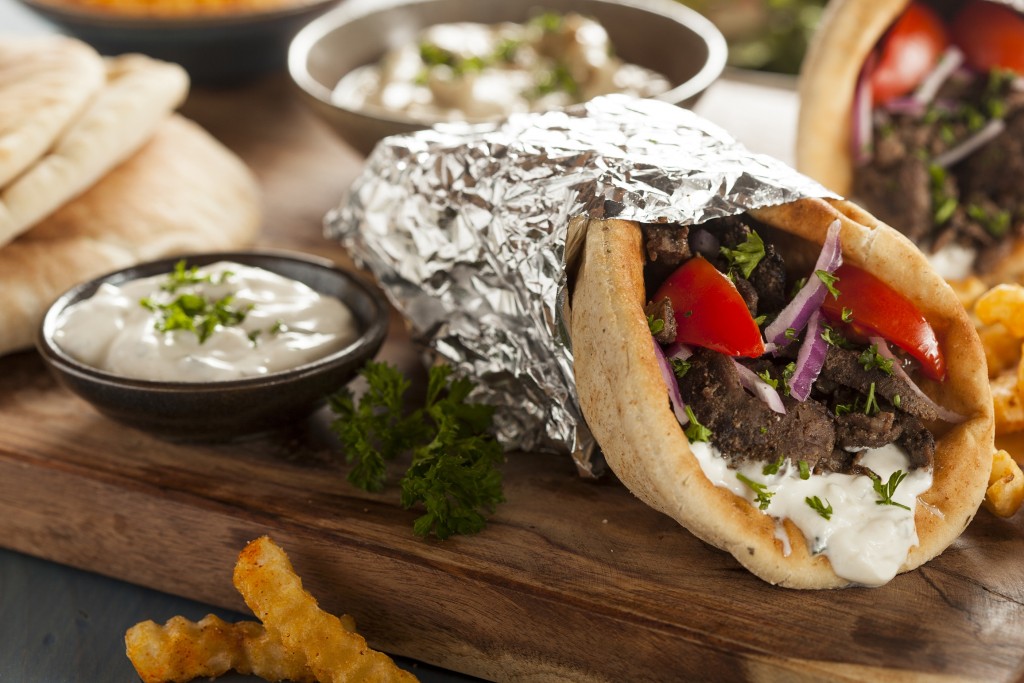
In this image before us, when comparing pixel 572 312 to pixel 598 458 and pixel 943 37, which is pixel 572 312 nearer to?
pixel 598 458

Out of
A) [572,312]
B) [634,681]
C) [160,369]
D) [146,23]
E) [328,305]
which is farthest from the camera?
[146,23]

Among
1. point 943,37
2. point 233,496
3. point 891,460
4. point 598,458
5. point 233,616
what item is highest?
point 943,37

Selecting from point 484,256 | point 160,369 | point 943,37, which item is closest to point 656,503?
point 484,256

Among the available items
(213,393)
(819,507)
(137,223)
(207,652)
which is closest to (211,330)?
(213,393)

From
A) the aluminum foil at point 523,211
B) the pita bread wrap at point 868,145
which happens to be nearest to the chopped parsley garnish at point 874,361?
the aluminum foil at point 523,211

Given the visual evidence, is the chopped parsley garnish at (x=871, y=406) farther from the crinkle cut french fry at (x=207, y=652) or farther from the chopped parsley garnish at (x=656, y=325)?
the crinkle cut french fry at (x=207, y=652)

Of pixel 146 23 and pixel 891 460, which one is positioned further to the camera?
pixel 146 23
